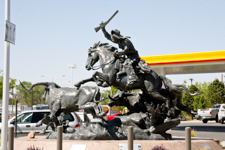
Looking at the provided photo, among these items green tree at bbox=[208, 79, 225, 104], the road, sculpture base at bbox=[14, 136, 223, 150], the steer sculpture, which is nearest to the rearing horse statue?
the steer sculpture

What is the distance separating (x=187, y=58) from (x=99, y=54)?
40.6 ft

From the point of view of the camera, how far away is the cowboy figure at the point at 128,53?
10547 millimetres

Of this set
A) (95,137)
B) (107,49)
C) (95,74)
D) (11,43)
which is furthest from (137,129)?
(11,43)

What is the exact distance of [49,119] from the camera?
10805mm

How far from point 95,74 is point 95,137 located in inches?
79.8

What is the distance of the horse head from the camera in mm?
10930

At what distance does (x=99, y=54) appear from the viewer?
11141mm

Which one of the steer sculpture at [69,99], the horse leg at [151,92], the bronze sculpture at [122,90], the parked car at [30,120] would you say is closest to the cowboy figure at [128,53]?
the bronze sculpture at [122,90]

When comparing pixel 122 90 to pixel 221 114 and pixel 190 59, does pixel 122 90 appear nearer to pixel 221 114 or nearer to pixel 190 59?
pixel 190 59

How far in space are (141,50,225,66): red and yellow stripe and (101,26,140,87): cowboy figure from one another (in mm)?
11781

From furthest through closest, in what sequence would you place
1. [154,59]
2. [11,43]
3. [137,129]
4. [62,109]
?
[154,59], [62,109], [137,129], [11,43]

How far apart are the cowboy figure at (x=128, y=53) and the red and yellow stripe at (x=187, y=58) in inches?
464

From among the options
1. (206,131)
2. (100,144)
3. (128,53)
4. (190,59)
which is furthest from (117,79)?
(206,131)

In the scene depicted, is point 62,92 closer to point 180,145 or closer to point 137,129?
point 137,129
